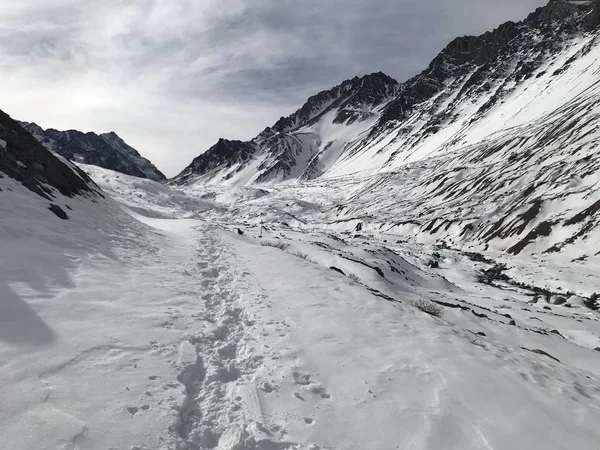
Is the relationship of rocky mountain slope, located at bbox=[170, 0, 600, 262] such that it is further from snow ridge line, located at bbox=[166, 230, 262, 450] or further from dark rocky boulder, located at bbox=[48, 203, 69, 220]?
dark rocky boulder, located at bbox=[48, 203, 69, 220]

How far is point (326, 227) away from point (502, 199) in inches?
1586

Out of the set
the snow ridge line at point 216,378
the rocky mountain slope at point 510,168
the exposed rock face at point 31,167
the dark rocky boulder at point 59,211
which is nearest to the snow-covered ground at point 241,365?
the snow ridge line at point 216,378

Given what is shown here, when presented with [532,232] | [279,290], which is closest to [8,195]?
[279,290]

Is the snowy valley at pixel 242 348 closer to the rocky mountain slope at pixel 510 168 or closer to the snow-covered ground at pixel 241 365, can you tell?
the snow-covered ground at pixel 241 365

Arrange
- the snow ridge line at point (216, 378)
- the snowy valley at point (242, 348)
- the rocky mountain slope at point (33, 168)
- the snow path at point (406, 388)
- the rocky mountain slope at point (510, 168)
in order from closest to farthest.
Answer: the snow ridge line at point (216, 378), the snowy valley at point (242, 348), the snow path at point (406, 388), the rocky mountain slope at point (33, 168), the rocky mountain slope at point (510, 168)

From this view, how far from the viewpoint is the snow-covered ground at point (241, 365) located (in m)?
5.86

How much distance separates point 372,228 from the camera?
71812 mm

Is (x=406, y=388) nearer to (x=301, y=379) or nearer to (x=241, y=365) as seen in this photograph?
(x=301, y=379)

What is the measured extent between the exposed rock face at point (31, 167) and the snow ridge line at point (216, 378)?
14.1m

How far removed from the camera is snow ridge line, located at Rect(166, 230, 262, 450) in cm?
579

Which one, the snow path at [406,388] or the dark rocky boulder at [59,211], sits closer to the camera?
the snow path at [406,388]

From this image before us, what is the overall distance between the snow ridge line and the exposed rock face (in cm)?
1408

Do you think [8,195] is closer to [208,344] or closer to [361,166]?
[208,344]

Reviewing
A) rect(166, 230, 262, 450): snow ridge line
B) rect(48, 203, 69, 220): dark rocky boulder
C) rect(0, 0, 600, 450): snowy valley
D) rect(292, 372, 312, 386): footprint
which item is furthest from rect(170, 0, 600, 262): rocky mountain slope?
rect(48, 203, 69, 220): dark rocky boulder
